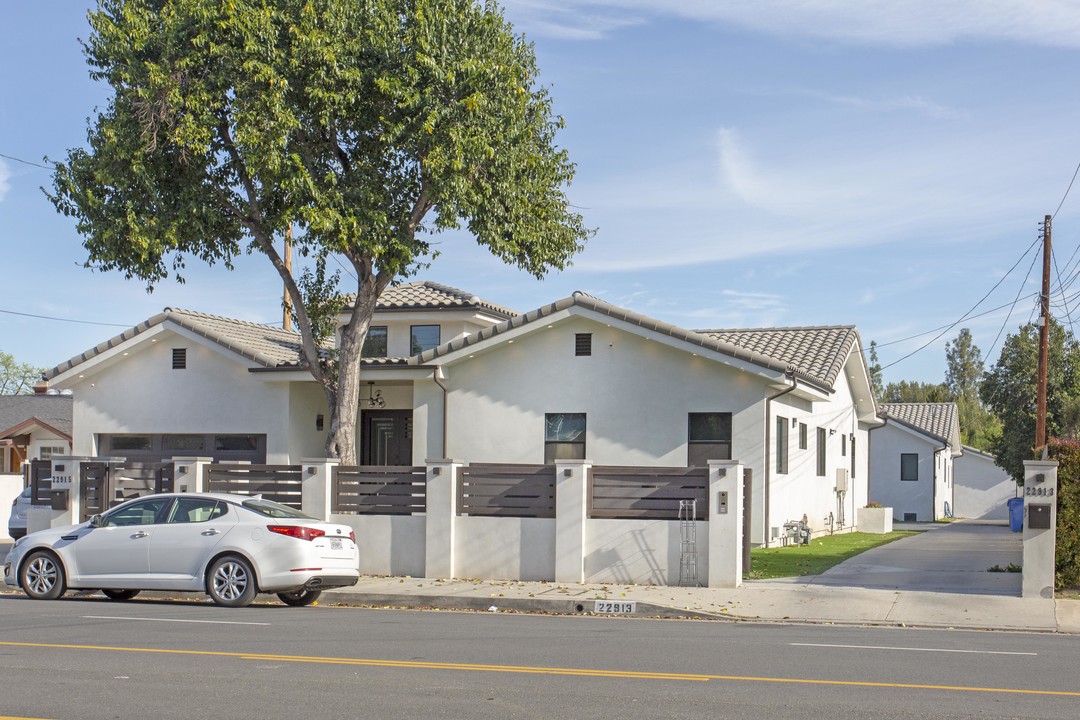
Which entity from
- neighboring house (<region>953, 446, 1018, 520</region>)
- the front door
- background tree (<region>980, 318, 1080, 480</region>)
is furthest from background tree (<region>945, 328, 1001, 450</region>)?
the front door

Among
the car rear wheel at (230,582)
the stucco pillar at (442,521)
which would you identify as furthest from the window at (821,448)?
the car rear wheel at (230,582)

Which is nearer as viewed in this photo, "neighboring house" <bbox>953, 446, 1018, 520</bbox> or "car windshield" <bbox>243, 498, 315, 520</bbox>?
"car windshield" <bbox>243, 498, 315, 520</bbox>

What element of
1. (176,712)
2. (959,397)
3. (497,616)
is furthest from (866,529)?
(959,397)

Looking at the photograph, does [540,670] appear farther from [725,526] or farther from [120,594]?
[120,594]

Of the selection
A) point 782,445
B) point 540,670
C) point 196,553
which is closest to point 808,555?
point 782,445

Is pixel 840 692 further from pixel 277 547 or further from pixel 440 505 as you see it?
pixel 440 505

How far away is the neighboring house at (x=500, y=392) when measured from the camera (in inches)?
969

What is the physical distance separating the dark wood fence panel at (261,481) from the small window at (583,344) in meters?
7.58

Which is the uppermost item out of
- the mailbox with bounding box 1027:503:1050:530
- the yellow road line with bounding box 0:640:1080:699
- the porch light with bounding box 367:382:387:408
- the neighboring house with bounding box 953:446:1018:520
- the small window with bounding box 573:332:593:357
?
the small window with bounding box 573:332:593:357

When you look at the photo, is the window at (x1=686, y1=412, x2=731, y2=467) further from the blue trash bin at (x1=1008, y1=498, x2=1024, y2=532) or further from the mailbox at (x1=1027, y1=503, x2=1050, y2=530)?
the blue trash bin at (x1=1008, y1=498, x2=1024, y2=532)

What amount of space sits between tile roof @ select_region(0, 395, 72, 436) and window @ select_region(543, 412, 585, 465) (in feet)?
69.0

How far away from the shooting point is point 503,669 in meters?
10.4

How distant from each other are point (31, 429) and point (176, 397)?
12.7 meters

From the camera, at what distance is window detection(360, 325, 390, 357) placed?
30484 millimetres
